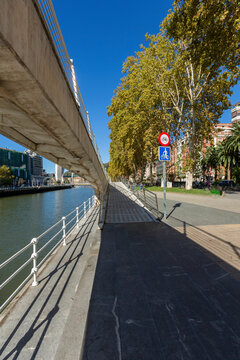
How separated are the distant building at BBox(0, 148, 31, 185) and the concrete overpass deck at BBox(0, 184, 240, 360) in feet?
376

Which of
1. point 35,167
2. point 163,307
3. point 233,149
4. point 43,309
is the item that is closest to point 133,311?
point 163,307

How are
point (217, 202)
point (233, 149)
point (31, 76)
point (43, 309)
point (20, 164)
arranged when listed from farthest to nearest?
point (20, 164)
point (233, 149)
point (217, 202)
point (43, 309)
point (31, 76)

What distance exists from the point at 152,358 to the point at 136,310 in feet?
2.36

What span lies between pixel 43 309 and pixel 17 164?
126110mm

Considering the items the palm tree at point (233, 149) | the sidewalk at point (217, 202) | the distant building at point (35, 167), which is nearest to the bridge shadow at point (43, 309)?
the sidewalk at point (217, 202)

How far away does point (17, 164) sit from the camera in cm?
11069

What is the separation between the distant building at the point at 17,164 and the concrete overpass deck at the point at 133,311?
376 ft

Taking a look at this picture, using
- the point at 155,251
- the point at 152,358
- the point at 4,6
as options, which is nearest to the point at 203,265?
the point at 155,251

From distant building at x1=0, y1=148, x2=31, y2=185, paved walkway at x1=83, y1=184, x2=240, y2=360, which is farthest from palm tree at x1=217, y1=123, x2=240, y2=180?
distant building at x1=0, y1=148, x2=31, y2=185

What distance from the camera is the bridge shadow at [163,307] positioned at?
2041mm

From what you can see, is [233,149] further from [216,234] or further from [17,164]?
[17,164]

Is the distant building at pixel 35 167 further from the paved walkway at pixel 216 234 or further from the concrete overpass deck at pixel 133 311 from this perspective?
the concrete overpass deck at pixel 133 311

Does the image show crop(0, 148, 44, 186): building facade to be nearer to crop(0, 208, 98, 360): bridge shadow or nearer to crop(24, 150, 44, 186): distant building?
crop(24, 150, 44, 186): distant building

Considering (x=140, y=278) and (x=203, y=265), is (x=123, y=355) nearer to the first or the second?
(x=140, y=278)
